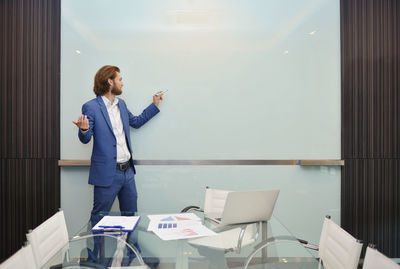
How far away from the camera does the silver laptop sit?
1942 millimetres

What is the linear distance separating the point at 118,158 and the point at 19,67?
5.55 feet

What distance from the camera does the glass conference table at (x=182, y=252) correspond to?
5.10 ft

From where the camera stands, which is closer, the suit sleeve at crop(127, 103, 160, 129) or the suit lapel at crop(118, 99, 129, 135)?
the suit lapel at crop(118, 99, 129, 135)

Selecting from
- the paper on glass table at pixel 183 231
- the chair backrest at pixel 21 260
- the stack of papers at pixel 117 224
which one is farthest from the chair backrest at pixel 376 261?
the chair backrest at pixel 21 260

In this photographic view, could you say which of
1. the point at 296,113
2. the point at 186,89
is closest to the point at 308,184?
the point at 296,113

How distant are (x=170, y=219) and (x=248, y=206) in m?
0.60

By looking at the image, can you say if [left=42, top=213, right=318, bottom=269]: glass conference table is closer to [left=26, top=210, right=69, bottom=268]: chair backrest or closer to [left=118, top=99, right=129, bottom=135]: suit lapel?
[left=26, top=210, right=69, bottom=268]: chair backrest

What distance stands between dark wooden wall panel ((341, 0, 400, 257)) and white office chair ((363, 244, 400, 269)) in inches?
103

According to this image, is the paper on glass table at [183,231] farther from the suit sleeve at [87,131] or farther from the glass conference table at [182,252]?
the suit sleeve at [87,131]

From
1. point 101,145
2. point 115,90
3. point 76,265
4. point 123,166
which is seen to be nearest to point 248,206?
point 76,265

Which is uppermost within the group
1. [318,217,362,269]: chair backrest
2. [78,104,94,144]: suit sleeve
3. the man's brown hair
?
the man's brown hair

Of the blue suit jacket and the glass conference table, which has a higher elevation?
the blue suit jacket

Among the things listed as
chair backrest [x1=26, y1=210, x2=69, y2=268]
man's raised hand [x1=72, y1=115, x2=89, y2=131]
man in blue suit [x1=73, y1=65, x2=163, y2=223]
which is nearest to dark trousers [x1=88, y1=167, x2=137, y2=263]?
man in blue suit [x1=73, y1=65, x2=163, y2=223]

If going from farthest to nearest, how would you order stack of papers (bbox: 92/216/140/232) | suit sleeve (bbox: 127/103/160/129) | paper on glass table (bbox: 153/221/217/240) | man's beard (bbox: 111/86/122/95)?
suit sleeve (bbox: 127/103/160/129)
man's beard (bbox: 111/86/122/95)
stack of papers (bbox: 92/216/140/232)
paper on glass table (bbox: 153/221/217/240)
